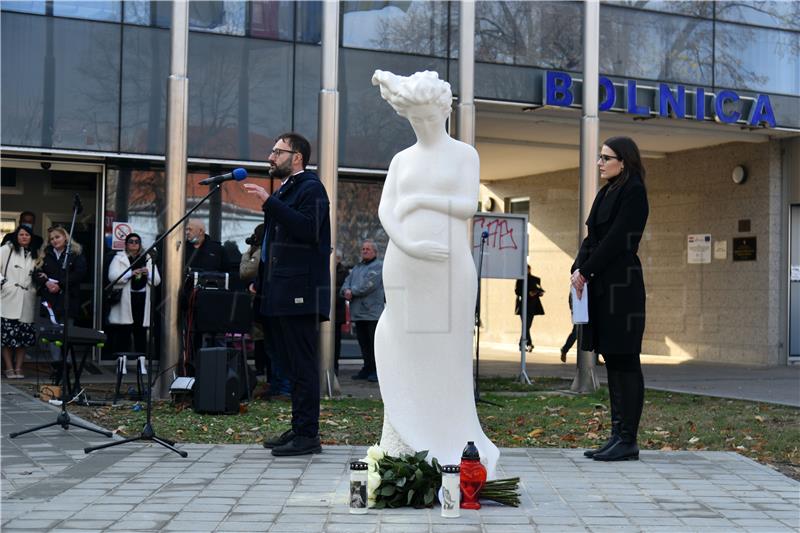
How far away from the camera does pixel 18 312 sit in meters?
11.5

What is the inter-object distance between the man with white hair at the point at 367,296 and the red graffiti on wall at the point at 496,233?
1321mm

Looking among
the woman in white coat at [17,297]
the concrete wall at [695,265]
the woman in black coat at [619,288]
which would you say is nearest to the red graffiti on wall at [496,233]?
the woman in white coat at [17,297]

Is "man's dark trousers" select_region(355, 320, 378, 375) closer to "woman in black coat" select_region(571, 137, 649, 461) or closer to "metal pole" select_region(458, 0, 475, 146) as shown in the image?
"metal pole" select_region(458, 0, 475, 146)

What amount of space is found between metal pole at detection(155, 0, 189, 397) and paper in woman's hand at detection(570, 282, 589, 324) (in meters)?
4.77

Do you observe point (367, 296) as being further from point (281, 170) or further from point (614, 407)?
point (614, 407)

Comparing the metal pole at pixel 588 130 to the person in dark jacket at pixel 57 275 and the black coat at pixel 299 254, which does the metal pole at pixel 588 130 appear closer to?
the black coat at pixel 299 254

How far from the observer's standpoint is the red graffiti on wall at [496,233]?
1223cm

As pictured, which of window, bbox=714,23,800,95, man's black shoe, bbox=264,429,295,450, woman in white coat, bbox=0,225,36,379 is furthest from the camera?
window, bbox=714,23,800,95

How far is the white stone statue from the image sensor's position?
5371 millimetres

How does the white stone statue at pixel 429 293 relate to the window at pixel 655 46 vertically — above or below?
below

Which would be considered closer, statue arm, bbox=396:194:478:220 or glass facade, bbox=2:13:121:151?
statue arm, bbox=396:194:478:220

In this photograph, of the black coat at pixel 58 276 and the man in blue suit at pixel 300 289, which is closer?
the man in blue suit at pixel 300 289

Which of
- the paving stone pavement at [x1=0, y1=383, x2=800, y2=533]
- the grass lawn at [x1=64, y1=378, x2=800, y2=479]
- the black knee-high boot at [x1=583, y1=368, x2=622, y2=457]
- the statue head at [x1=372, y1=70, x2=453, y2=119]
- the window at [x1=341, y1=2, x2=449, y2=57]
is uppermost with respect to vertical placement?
the window at [x1=341, y1=2, x2=449, y2=57]

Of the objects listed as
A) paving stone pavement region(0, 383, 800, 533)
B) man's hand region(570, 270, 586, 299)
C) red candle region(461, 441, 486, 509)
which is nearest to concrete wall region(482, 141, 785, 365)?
paving stone pavement region(0, 383, 800, 533)
